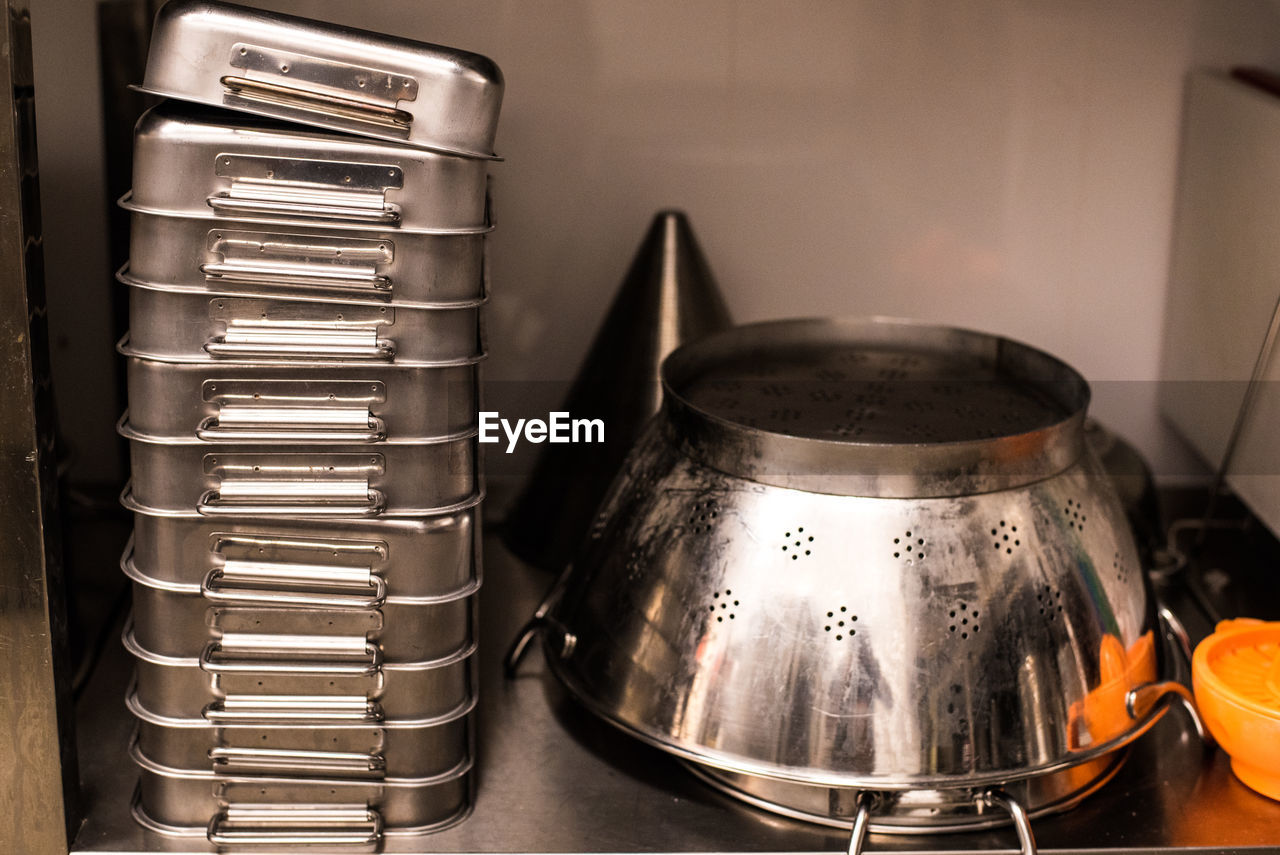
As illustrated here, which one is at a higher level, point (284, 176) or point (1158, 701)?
point (284, 176)

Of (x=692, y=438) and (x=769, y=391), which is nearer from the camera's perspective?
(x=692, y=438)

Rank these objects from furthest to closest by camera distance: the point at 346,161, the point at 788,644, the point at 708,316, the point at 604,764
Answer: the point at 708,316 → the point at 604,764 → the point at 788,644 → the point at 346,161

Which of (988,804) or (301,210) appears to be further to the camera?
(988,804)

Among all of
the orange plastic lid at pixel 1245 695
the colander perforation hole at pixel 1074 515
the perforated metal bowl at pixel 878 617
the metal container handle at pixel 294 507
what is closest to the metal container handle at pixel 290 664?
the metal container handle at pixel 294 507

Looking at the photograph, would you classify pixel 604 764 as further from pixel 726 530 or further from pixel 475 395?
pixel 475 395

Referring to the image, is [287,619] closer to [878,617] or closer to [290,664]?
[290,664]

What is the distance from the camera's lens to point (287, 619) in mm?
979

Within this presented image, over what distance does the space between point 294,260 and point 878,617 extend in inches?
19.6

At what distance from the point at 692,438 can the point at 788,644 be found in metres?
0.19

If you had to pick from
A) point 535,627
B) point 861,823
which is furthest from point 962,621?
point 535,627

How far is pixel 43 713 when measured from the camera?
0.98 m

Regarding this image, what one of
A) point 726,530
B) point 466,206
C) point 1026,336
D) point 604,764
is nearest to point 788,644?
point 726,530

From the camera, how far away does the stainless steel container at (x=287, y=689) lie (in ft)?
3.24

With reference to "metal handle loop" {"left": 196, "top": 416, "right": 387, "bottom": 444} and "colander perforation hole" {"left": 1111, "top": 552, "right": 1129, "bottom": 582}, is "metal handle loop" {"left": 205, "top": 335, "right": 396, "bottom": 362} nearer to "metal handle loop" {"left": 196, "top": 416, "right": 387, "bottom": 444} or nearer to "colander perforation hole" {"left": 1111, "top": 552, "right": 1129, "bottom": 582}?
"metal handle loop" {"left": 196, "top": 416, "right": 387, "bottom": 444}
